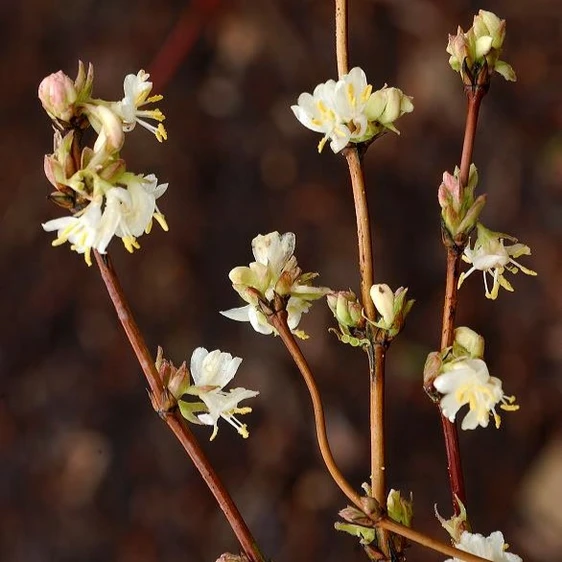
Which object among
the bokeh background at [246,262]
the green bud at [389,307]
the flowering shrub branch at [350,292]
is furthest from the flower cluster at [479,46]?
the bokeh background at [246,262]

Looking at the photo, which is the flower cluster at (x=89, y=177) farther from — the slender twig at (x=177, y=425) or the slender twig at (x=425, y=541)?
the slender twig at (x=425, y=541)

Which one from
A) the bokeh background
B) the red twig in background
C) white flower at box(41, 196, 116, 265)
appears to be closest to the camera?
white flower at box(41, 196, 116, 265)

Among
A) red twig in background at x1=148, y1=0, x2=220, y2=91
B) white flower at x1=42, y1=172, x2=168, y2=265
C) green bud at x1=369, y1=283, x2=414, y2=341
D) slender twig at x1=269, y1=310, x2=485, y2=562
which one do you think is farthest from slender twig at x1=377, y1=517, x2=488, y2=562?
red twig in background at x1=148, y1=0, x2=220, y2=91

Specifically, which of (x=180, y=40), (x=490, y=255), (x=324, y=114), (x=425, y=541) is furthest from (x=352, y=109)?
(x=180, y=40)

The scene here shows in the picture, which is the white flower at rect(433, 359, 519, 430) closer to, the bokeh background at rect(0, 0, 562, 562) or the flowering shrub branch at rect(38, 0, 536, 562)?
the flowering shrub branch at rect(38, 0, 536, 562)

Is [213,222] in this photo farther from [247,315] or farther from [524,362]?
[247,315]

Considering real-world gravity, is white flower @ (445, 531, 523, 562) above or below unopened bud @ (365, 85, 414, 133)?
below
